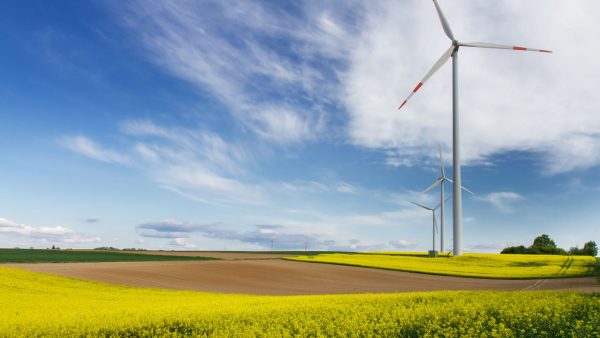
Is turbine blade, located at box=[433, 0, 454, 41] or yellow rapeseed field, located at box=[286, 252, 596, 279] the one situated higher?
turbine blade, located at box=[433, 0, 454, 41]

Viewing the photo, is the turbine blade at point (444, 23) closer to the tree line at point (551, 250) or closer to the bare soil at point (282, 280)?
the bare soil at point (282, 280)

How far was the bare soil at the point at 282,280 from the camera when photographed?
4100 cm

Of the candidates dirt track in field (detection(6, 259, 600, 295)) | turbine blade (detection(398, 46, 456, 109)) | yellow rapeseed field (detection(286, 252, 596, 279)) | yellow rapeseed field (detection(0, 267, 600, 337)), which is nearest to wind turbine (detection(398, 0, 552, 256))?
turbine blade (detection(398, 46, 456, 109))

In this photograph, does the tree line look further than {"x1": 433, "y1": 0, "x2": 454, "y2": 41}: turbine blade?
Yes

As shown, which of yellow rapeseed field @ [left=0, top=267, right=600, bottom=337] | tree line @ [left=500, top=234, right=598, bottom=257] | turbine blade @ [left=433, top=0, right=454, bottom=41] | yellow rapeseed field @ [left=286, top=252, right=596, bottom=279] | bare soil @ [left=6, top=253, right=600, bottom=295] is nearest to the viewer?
yellow rapeseed field @ [left=0, top=267, right=600, bottom=337]

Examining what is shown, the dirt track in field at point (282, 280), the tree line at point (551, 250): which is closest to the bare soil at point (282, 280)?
the dirt track in field at point (282, 280)

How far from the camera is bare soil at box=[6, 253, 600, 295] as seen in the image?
4100 centimetres

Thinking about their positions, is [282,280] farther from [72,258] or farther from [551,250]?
[551,250]

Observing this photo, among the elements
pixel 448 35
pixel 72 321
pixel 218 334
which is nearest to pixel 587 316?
pixel 218 334

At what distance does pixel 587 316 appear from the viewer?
1652cm

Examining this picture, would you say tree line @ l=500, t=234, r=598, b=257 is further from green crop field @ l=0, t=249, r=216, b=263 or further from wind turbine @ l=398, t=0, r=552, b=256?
green crop field @ l=0, t=249, r=216, b=263

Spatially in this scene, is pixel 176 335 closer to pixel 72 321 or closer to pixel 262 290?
pixel 72 321

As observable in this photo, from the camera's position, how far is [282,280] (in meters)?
48.8

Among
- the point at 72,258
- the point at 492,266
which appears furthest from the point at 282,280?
the point at 72,258
